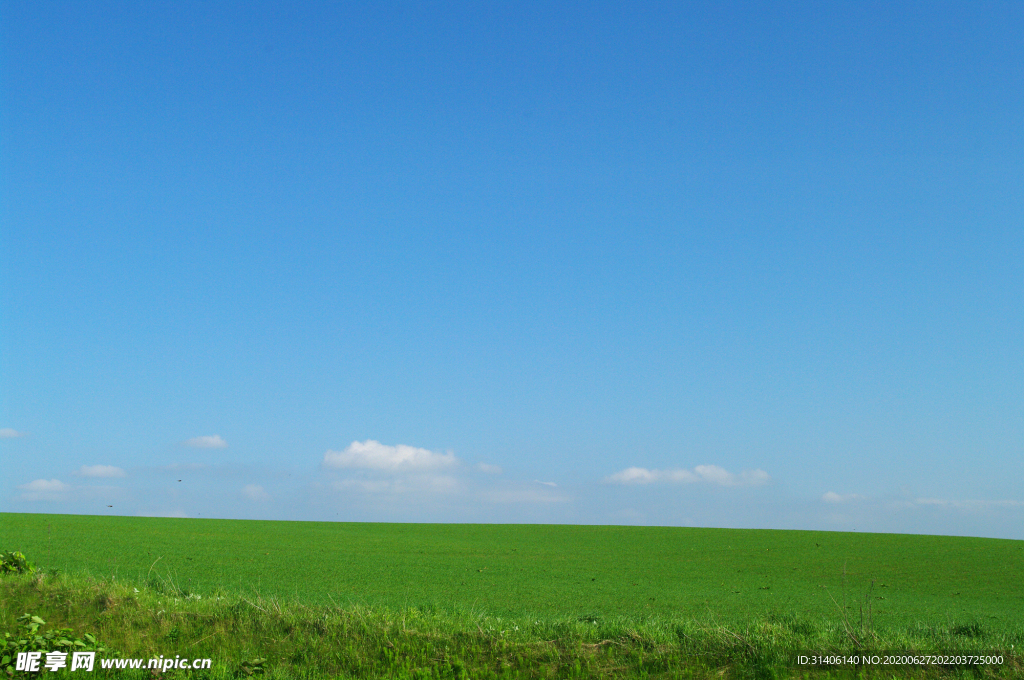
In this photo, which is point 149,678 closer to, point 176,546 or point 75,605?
point 75,605

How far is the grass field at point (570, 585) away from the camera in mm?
10812

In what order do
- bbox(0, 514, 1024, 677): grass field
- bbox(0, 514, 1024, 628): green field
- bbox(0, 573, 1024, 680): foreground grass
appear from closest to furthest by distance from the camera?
1. bbox(0, 573, 1024, 680): foreground grass
2. bbox(0, 514, 1024, 677): grass field
3. bbox(0, 514, 1024, 628): green field

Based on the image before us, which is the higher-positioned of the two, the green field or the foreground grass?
the foreground grass

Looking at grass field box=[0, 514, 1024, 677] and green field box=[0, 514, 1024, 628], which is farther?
green field box=[0, 514, 1024, 628]

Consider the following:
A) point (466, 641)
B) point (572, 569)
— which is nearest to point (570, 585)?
point (572, 569)

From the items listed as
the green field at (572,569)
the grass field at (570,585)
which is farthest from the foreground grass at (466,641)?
→ the green field at (572,569)

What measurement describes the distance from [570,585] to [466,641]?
788 cm

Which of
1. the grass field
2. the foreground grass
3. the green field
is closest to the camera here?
the foreground grass

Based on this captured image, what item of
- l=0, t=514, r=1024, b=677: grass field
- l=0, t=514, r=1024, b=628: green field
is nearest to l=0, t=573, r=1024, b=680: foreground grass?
l=0, t=514, r=1024, b=677: grass field

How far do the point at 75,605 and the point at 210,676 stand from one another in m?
4.05

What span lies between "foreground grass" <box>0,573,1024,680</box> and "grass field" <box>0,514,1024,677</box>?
0.05 metres

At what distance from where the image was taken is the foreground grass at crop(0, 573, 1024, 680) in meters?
10.0

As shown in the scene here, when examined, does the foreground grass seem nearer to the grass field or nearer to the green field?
the grass field

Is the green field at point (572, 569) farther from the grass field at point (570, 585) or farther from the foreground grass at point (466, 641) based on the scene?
the foreground grass at point (466, 641)
